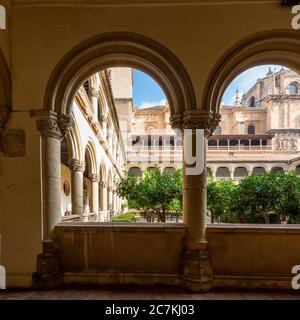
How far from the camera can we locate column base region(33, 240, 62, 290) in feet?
12.5

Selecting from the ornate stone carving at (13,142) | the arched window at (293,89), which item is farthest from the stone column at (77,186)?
the arched window at (293,89)

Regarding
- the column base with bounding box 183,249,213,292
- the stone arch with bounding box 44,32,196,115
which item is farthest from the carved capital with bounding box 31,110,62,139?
the column base with bounding box 183,249,213,292

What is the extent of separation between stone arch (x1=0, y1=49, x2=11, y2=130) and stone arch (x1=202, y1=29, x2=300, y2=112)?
3014 mm

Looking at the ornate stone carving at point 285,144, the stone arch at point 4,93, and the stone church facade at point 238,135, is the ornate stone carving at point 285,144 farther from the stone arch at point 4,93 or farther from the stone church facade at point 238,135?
the stone arch at point 4,93

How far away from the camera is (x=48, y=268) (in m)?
3.87

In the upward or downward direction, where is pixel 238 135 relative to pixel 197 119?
upward

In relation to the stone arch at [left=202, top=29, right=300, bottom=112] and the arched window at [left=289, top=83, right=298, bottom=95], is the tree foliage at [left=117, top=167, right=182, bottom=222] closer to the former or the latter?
the stone arch at [left=202, top=29, right=300, bottom=112]

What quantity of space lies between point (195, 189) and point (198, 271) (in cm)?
120

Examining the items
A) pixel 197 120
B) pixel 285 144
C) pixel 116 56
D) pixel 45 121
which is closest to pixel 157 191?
pixel 197 120

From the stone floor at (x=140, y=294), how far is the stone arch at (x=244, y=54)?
8.94 ft

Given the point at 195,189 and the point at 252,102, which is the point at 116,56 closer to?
Result: the point at 195,189

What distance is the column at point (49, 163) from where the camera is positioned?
12.9 feet
